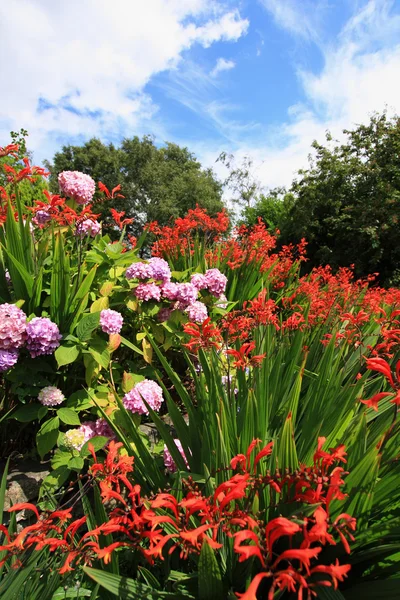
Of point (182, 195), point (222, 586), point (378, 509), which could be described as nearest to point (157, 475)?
point (222, 586)

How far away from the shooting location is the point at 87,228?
241 cm

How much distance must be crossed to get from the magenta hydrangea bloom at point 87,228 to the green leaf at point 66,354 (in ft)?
2.67

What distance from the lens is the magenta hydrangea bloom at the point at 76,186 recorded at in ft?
7.99

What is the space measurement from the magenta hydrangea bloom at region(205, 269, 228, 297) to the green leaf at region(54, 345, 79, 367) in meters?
1.18

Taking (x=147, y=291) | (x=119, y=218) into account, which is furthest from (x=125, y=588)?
(x=119, y=218)

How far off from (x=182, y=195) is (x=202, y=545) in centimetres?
2640

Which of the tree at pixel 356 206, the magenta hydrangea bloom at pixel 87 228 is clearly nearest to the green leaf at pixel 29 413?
the magenta hydrangea bloom at pixel 87 228

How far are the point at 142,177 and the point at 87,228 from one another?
81.6 feet

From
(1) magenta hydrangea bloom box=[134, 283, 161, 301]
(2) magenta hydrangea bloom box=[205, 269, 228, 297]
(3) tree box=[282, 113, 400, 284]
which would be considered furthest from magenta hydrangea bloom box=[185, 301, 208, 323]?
(3) tree box=[282, 113, 400, 284]

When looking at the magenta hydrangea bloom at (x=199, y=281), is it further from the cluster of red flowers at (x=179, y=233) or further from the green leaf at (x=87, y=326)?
the cluster of red flowers at (x=179, y=233)

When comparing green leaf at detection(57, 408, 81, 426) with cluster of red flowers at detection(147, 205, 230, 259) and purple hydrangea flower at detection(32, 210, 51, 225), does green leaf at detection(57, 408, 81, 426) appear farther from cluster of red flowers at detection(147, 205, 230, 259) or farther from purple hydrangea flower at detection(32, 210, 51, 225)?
cluster of red flowers at detection(147, 205, 230, 259)

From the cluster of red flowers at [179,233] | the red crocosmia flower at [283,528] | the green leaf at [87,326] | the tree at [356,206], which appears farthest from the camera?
the tree at [356,206]

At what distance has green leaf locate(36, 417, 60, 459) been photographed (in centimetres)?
167

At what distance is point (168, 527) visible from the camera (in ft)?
3.45
